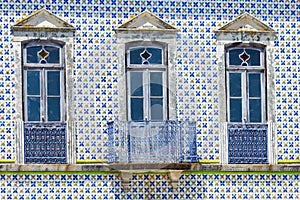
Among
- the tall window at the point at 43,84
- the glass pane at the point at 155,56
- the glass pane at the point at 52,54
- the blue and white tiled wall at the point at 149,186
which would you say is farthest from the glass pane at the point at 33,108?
the glass pane at the point at 155,56

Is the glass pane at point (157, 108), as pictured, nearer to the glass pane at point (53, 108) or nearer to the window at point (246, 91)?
the window at point (246, 91)

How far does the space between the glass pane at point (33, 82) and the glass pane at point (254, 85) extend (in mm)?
3966

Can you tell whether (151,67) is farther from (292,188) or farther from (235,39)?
(292,188)

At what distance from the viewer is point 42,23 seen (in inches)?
976

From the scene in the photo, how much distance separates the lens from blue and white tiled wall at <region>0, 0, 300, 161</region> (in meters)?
24.7

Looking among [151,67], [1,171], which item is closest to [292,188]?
[151,67]

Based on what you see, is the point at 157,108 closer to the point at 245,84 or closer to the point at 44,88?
the point at 245,84

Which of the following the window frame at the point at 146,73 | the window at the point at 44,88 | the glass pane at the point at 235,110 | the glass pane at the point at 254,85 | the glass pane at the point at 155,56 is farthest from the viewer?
the glass pane at the point at 254,85

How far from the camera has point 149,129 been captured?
81.1 ft

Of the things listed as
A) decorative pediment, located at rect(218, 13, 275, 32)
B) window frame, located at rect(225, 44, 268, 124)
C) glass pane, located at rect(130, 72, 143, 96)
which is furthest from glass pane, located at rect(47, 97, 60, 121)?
decorative pediment, located at rect(218, 13, 275, 32)

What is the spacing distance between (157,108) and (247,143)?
70.7 inches

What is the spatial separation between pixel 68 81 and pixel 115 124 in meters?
1.16

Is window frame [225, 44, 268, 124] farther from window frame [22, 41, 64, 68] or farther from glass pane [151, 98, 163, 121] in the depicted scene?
window frame [22, 41, 64, 68]

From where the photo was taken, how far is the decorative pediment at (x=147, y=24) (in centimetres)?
2506
